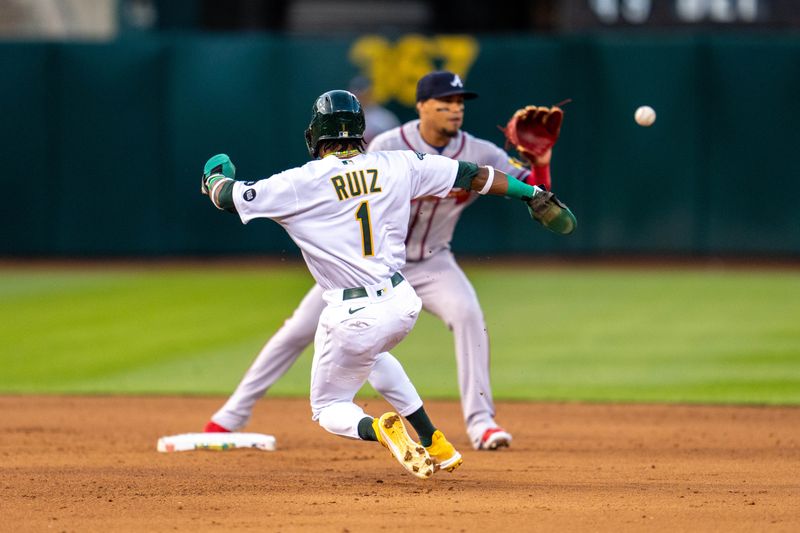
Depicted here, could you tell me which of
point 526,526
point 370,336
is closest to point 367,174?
point 370,336

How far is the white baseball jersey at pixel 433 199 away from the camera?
293 inches

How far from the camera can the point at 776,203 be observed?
17.3 metres

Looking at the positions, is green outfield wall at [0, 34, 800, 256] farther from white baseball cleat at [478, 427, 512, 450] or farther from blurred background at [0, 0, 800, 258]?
white baseball cleat at [478, 427, 512, 450]

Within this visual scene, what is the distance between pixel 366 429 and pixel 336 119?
4.52 feet

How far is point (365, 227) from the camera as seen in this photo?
5.92 m

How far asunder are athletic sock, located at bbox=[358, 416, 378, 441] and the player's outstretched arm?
46.6 inches

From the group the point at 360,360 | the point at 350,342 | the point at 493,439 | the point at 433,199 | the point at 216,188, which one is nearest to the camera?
the point at 350,342

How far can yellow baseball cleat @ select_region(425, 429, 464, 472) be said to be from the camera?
6.14 meters

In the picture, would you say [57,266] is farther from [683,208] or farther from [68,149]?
[683,208]

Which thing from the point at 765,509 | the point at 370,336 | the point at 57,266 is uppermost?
the point at 370,336

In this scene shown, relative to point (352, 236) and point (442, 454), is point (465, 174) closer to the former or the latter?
point (352, 236)

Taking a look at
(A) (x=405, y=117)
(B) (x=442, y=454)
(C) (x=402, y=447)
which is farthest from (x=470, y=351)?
(A) (x=405, y=117)

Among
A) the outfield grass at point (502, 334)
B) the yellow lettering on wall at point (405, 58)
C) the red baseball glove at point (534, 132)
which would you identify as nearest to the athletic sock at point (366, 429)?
the red baseball glove at point (534, 132)

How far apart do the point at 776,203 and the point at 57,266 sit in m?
9.36
